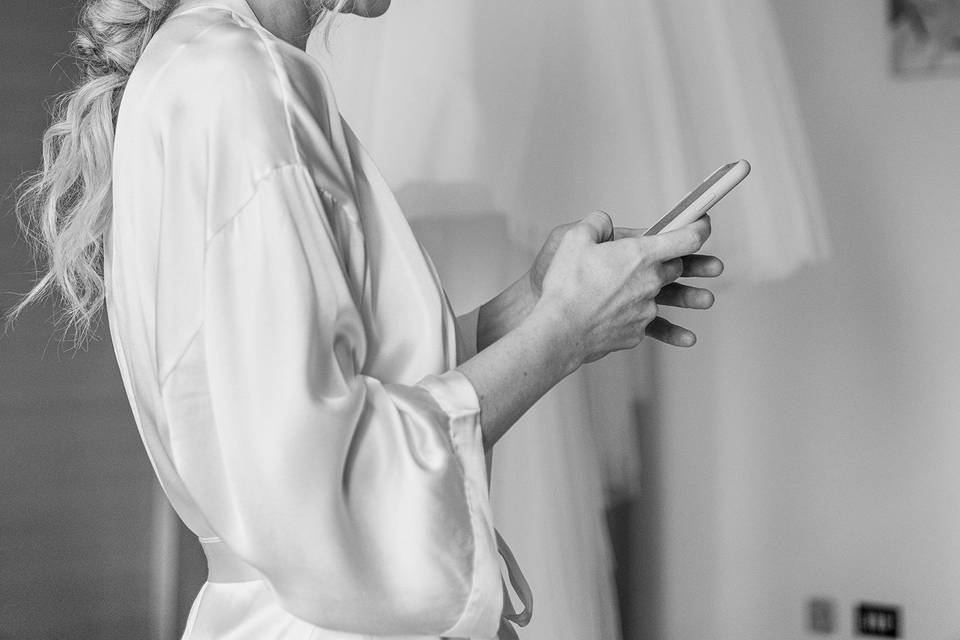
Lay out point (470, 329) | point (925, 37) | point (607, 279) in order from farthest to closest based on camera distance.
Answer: point (925, 37)
point (470, 329)
point (607, 279)

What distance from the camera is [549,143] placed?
2.03 meters

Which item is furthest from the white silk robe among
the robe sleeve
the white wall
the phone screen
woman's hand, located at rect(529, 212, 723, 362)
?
the white wall

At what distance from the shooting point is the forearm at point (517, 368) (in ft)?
2.28

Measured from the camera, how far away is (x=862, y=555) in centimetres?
232

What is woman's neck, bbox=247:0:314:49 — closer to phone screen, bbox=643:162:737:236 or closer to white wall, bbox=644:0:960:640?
phone screen, bbox=643:162:737:236

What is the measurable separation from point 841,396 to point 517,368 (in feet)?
5.91

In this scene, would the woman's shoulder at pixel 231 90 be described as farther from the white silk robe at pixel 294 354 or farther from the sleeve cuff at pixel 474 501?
the sleeve cuff at pixel 474 501

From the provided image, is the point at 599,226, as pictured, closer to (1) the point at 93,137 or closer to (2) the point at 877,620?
(1) the point at 93,137

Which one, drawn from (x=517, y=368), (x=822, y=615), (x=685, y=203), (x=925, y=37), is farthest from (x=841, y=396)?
(x=517, y=368)

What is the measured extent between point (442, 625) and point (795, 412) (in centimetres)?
184

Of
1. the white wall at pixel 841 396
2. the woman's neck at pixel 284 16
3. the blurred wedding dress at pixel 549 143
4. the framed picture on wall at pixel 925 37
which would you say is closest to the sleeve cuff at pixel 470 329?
the woman's neck at pixel 284 16

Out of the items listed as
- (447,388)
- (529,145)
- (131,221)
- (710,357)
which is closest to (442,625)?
(447,388)

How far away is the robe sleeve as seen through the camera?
0.61m

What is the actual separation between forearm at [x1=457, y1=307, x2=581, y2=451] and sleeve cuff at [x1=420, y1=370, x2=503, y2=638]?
0.04 ft
